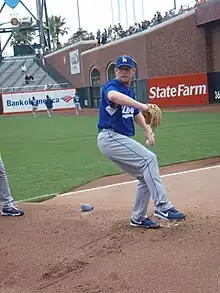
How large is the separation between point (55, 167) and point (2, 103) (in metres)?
41.9

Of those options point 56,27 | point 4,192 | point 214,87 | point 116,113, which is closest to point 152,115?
point 116,113

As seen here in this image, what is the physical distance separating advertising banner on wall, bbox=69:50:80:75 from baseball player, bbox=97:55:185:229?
57.0m

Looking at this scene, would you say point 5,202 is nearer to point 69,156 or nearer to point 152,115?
point 152,115

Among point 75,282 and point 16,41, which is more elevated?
point 16,41

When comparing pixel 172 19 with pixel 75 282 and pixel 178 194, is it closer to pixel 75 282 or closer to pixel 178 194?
pixel 178 194

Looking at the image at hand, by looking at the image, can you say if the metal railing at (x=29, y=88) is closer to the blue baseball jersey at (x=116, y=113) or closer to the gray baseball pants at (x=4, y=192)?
the gray baseball pants at (x=4, y=192)

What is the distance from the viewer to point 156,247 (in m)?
4.73

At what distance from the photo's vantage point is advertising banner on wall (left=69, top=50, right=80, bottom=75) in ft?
204

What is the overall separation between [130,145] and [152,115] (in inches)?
17.5

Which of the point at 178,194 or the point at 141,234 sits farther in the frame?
the point at 178,194

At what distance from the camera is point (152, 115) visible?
5504mm

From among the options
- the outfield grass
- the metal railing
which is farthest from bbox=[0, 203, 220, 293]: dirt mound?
the metal railing

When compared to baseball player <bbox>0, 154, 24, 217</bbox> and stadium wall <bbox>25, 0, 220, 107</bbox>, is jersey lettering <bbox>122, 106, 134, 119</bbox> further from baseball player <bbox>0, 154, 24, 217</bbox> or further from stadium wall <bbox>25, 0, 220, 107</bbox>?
stadium wall <bbox>25, 0, 220, 107</bbox>

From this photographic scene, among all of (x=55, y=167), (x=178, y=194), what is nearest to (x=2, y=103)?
(x=55, y=167)
